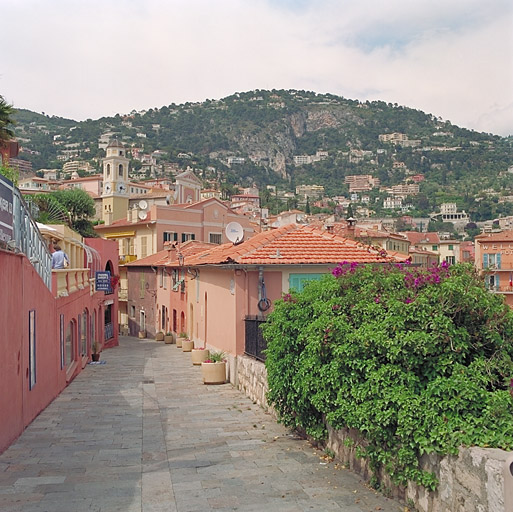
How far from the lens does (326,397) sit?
840cm

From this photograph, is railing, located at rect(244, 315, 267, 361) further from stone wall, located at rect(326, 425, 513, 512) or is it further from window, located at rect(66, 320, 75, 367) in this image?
stone wall, located at rect(326, 425, 513, 512)

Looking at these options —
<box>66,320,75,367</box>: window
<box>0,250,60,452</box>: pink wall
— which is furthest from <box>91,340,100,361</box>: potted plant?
<box>0,250,60,452</box>: pink wall

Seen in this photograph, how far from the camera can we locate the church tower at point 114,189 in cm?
7400

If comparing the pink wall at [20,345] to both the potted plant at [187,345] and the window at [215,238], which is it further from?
the window at [215,238]

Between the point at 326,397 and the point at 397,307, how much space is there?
181 cm

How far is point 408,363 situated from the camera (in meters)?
7.13

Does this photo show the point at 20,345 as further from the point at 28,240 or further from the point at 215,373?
the point at 215,373

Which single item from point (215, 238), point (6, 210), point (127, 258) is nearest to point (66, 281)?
point (6, 210)

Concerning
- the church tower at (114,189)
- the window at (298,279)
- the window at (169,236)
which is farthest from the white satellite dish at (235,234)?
the church tower at (114,189)

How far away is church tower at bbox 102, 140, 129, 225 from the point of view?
74.0m

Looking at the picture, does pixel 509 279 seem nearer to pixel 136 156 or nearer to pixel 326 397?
pixel 326 397

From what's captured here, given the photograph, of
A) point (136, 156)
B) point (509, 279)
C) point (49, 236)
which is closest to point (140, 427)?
point (49, 236)

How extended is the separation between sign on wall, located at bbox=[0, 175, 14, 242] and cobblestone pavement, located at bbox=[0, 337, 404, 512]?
3.72 meters

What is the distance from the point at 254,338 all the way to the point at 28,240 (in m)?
6.08
